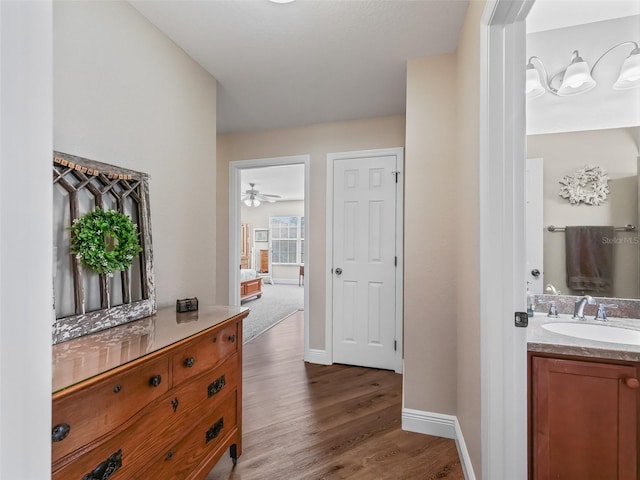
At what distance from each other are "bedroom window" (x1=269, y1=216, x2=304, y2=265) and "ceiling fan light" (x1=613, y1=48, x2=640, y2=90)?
798 cm

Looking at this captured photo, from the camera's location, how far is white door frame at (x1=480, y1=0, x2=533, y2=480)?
4.00ft

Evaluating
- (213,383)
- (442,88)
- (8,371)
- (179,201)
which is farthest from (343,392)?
(8,371)

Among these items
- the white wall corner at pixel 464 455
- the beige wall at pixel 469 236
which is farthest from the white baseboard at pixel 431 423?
the beige wall at pixel 469 236

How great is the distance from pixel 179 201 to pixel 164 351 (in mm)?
1069

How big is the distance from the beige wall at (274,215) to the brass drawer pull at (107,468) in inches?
329

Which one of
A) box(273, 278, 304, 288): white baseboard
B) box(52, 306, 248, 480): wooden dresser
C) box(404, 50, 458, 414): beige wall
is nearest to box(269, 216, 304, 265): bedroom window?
box(273, 278, 304, 288): white baseboard

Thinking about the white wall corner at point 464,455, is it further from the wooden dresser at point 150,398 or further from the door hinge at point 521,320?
the wooden dresser at point 150,398

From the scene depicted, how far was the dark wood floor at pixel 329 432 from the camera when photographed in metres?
1.70

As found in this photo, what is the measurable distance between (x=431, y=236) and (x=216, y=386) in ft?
5.03

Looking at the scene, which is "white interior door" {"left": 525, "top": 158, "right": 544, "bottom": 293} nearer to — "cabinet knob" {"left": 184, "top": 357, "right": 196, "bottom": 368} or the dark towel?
the dark towel

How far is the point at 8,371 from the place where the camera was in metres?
0.37

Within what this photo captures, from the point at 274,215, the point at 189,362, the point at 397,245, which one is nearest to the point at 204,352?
the point at 189,362

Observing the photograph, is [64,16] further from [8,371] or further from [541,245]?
[541,245]

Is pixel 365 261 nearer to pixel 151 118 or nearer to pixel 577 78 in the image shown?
pixel 577 78
